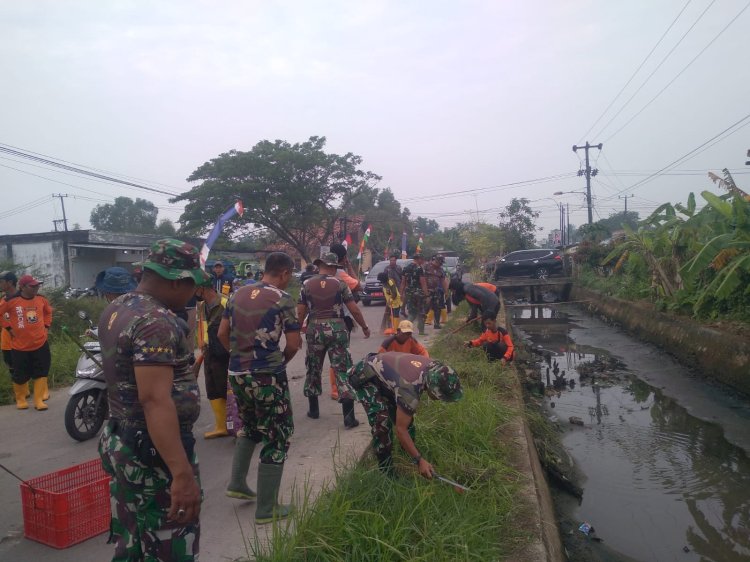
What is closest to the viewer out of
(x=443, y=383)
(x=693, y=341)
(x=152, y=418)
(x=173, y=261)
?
(x=152, y=418)

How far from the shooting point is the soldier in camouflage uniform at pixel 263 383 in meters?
3.60

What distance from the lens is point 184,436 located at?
235 centimetres

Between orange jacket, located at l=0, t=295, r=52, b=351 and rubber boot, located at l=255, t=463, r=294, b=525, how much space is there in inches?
176

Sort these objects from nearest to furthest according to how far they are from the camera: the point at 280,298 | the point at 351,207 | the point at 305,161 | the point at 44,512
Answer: the point at 44,512 < the point at 280,298 < the point at 305,161 < the point at 351,207

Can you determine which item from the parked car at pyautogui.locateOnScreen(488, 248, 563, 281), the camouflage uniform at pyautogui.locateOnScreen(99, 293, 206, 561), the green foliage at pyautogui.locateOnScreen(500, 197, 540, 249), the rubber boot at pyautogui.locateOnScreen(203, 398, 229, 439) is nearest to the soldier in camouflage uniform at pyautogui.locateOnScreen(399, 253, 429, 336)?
the rubber boot at pyautogui.locateOnScreen(203, 398, 229, 439)

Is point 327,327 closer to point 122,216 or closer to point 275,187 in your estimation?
point 275,187

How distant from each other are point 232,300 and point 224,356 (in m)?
1.45

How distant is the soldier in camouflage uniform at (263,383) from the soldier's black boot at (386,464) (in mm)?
712

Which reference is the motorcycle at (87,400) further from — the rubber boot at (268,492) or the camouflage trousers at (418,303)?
the camouflage trousers at (418,303)

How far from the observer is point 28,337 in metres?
6.62

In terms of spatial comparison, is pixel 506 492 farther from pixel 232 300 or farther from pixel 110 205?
pixel 110 205

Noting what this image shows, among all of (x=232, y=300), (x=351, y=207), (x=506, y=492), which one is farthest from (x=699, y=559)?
(x=351, y=207)

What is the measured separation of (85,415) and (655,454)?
6.20 m

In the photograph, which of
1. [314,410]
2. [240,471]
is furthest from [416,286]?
[240,471]
